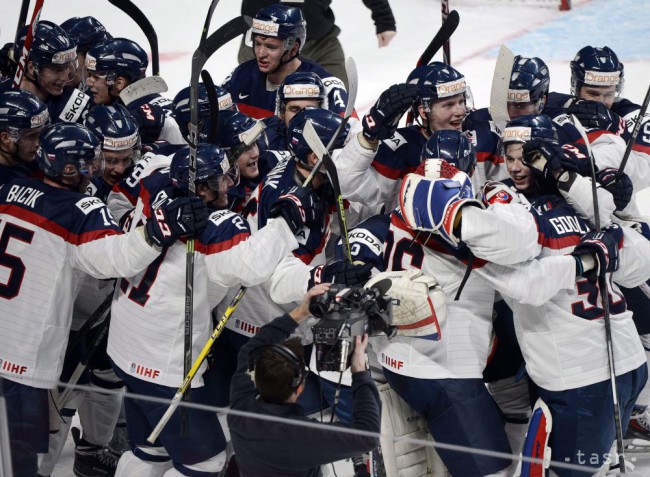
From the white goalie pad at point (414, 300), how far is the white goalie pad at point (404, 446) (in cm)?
33

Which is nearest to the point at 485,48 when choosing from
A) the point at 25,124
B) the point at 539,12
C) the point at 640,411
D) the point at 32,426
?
the point at 539,12

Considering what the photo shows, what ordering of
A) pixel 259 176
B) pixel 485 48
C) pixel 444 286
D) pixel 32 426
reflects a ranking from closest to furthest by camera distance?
pixel 32 426 < pixel 444 286 < pixel 259 176 < pixel 485 48

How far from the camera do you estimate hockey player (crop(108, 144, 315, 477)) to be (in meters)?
3.38

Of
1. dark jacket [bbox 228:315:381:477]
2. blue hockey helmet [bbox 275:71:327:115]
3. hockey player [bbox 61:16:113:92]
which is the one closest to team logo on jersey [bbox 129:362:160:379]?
dark jacket [bbox 228:315:381:477]

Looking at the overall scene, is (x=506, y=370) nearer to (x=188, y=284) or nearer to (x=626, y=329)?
(x=626, y=329)

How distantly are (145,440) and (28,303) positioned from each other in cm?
60

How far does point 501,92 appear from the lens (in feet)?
14.3

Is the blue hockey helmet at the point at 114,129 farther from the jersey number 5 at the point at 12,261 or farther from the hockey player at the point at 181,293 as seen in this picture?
the jersey number 5 at the point at 12,261

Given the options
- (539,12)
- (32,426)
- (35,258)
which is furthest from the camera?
(539,12)

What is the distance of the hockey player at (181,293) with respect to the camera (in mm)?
3375

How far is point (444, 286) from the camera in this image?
3.27m

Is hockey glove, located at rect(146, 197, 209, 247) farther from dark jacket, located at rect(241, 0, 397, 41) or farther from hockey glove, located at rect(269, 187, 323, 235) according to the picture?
dark jacket, located at rect(241, 0, 397, 41)

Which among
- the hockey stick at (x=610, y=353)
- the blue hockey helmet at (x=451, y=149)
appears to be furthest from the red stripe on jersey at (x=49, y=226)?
the hockey stick at (x=610, y=353)

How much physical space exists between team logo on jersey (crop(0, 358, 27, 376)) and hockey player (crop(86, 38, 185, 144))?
1.43m
